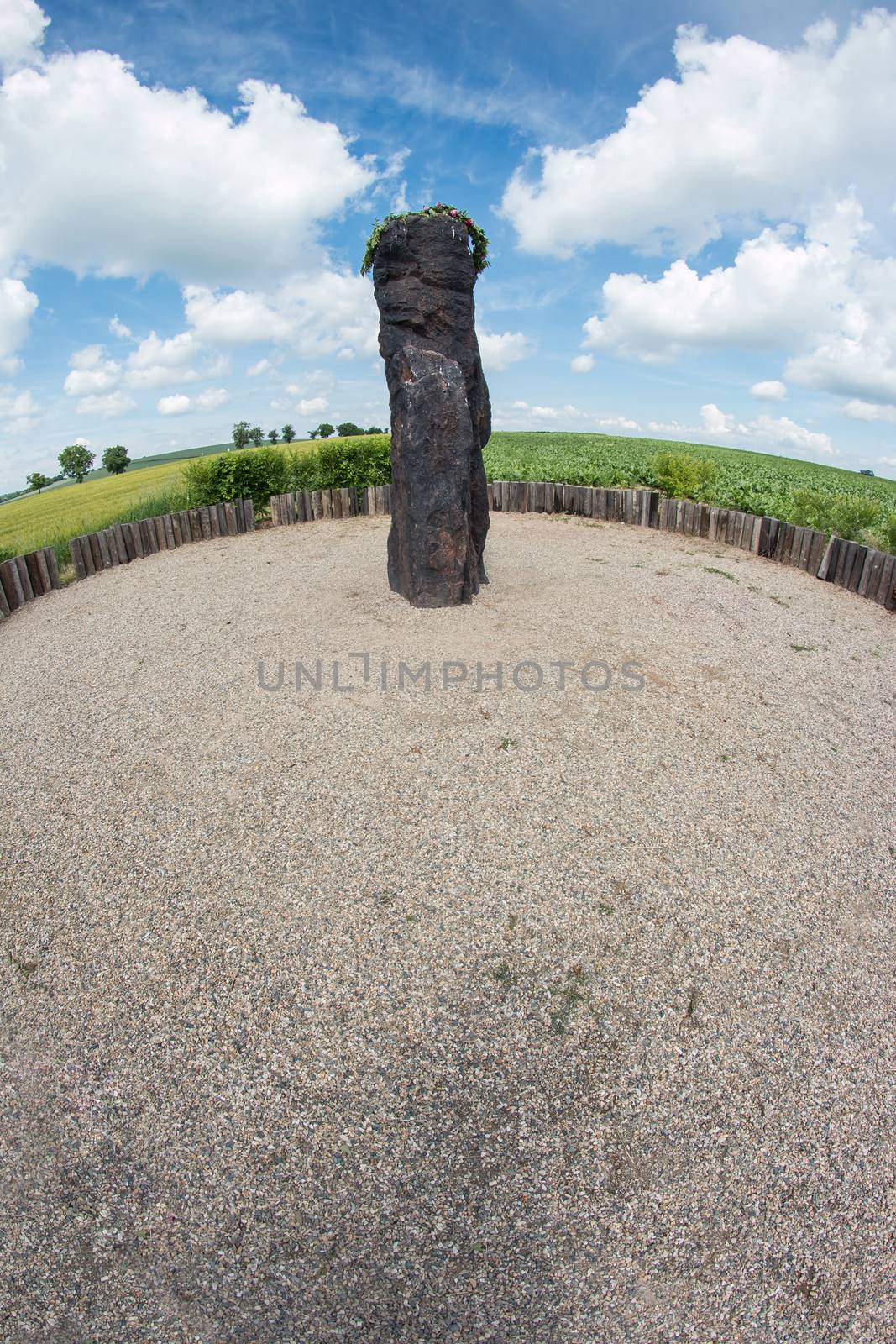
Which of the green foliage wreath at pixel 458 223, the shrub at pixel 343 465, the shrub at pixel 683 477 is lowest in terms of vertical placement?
the shrub at pixel 683 477

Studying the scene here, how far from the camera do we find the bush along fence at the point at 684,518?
37.2 feet

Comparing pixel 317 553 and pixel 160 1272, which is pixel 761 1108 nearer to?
pixel 160 1272

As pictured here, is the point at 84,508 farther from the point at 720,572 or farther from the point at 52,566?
the point at 720,572

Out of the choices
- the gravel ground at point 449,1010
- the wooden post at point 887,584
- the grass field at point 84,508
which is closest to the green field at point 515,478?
the grass field at point 84,508

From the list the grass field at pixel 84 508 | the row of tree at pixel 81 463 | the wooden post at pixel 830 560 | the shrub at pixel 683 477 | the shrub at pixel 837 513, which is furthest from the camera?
the row of tree at pixel 81 463

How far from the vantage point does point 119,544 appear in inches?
539

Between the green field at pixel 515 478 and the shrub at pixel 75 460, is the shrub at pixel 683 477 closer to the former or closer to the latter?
the green field at pixel 515 478

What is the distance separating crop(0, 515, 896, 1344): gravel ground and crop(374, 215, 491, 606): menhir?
2.05 metres

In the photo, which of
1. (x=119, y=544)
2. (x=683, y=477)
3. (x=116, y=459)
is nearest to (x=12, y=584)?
(x=119, y=544)

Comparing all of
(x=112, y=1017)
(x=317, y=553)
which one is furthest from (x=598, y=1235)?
(x=317, y=553)

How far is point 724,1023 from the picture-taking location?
13.2 ft

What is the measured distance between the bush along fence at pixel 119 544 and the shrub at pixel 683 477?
11.0m

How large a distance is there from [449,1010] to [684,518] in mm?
13270

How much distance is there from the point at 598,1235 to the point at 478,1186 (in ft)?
1.82
